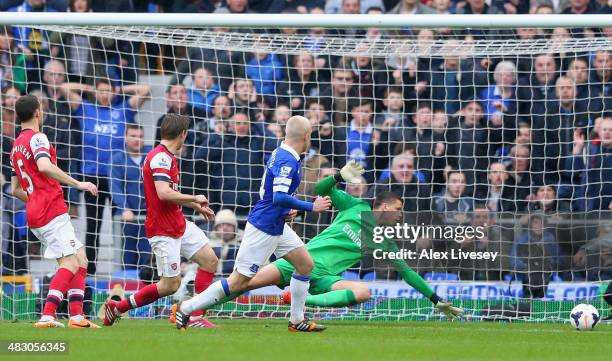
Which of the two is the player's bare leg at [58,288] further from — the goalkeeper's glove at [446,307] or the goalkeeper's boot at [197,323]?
the goalkeeper's glove at [446,307]

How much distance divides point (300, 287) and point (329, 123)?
481 cm

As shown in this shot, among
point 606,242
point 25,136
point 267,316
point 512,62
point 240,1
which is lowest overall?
point 267,316

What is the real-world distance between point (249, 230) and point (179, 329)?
113 centimetres

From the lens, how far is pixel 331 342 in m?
9.24

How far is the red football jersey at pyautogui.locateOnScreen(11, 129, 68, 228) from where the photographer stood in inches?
430

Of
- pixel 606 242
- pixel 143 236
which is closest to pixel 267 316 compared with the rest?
A: pixel 143 236

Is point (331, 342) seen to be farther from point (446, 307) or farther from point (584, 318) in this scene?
point (584, 318)

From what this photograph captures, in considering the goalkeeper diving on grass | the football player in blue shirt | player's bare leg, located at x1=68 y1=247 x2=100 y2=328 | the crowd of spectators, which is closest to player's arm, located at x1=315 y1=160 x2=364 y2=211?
the goalkeeper diving on grass

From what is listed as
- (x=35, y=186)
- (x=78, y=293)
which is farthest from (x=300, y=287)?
(x=35, y=186)

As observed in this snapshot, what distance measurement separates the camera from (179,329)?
420 inches

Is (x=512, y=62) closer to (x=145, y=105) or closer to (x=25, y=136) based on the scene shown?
(x=145, y=105)

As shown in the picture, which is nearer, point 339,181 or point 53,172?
point 53,172

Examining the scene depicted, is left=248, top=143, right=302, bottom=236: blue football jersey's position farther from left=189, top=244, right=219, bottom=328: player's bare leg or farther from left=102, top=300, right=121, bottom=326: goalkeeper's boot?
left=102, top=300, right=121, bottom=326: goalkeeper's boot

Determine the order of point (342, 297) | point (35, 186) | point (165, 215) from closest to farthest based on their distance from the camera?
point (35, 186) < point (165, 215) < point (342, 297)
